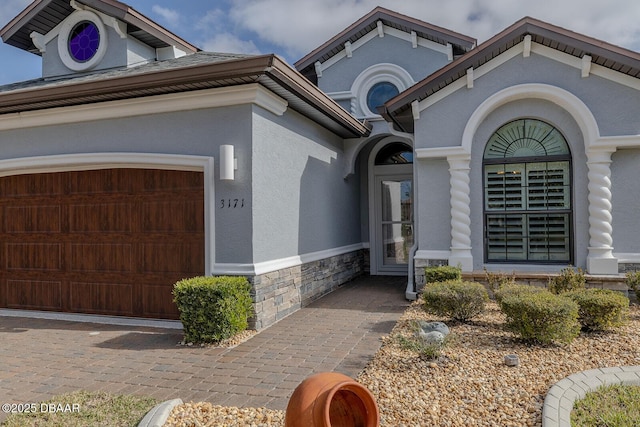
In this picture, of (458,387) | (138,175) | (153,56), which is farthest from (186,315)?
(153,56)

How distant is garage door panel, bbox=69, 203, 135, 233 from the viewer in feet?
26.6

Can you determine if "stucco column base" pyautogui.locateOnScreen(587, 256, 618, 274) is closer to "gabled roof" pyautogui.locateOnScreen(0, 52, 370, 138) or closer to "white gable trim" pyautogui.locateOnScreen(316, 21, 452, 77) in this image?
"gabled roof" pyautogui.locateOnScreen(0, 52, 370, 138)

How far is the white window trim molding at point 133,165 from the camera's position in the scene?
733 cm

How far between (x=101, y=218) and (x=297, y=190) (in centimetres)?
362

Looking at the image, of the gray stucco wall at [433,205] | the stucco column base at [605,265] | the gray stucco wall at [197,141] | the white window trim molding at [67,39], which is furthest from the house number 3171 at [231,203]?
the stucco column base at [605,265]

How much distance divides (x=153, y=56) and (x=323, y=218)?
16.9 feet

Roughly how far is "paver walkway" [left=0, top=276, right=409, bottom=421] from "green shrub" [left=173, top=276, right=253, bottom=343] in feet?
0.86

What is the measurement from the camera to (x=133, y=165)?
25.7 ft

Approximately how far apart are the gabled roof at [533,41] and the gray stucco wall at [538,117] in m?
0.29

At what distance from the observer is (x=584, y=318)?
6.28 meters

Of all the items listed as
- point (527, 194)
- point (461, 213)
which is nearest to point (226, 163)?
point (461, 213)

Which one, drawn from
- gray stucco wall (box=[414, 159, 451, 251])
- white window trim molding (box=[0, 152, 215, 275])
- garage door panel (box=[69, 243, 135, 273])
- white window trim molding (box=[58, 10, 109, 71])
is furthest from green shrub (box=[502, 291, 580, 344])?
white window trim molding (box=[58, 10, 109, 71])

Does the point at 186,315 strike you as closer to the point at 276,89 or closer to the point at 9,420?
the point at 9,420

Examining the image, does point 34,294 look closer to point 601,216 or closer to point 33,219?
point 33,219
